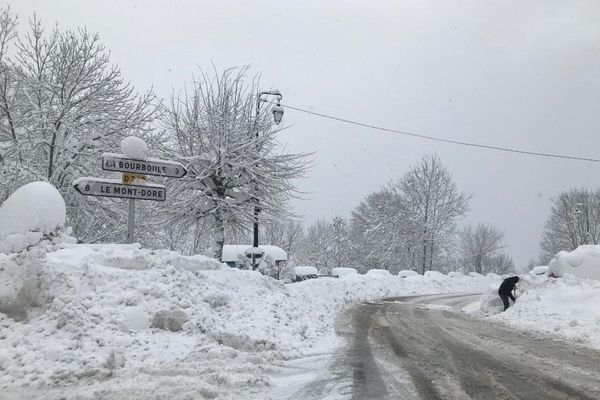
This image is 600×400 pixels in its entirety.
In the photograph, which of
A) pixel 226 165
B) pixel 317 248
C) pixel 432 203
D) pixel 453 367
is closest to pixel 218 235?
pixel 226 165

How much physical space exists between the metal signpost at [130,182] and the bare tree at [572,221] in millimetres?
60988

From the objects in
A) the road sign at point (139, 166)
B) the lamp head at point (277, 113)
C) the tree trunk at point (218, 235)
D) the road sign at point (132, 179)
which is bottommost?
the tree trunk at point (218, 235)

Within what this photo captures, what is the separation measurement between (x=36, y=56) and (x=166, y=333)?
57.6ft

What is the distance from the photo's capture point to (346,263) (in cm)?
6850

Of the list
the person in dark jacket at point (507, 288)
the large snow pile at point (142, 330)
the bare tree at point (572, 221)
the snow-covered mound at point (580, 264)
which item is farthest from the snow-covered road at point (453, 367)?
the bare tree at point (572, 221)

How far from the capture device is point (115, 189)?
10297mm

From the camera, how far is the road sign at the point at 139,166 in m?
10.1

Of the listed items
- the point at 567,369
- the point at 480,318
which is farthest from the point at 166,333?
the point at 480,318

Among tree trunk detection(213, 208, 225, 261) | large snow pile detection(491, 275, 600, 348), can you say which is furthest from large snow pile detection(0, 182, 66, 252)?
large snow pile detection(491, 275, 600, 348)

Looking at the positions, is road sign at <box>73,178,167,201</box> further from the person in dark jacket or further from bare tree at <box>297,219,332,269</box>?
bare tree at <box>297,219,332,269</box>

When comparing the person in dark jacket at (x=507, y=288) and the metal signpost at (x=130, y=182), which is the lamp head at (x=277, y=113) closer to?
the metal signpost at (x=130, y=182)

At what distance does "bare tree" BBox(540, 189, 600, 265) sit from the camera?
202ft

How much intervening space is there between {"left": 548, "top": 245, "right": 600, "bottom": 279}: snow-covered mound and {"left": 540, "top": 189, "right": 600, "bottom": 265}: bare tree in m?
47.8

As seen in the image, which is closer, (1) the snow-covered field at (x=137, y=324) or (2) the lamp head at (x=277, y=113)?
(1) the snow-covered field at (x=137, y=324)
